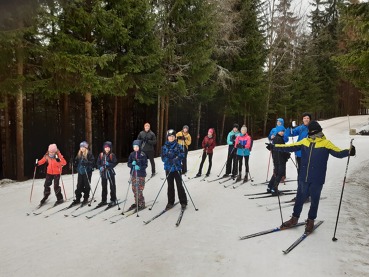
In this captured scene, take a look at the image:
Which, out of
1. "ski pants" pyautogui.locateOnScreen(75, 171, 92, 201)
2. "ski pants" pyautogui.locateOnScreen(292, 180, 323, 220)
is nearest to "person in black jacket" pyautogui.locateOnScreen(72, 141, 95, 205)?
"ski pants" pyautogui.locateOnScreen(75, 171, 92, 201)

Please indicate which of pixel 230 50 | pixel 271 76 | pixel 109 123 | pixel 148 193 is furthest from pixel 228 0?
pixel 148 193

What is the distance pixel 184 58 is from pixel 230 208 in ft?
39.3

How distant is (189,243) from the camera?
19.4ft

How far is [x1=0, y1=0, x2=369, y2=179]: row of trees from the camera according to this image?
436 inches

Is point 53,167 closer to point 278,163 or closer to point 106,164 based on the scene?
point 106,164

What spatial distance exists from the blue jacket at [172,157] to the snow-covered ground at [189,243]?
1143 millimetres

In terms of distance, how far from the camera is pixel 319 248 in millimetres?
5461

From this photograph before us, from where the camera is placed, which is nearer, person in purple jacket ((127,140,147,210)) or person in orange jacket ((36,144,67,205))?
person in purple jacket ((127,140,147,210))

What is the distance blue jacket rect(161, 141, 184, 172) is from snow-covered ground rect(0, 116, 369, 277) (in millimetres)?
1143

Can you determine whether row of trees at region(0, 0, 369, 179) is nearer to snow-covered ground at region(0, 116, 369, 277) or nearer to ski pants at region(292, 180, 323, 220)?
ski pants at region(292, 180, 323, 220)

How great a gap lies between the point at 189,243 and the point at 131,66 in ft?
34.5

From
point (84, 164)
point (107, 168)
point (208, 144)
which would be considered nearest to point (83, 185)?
point (84, 164)

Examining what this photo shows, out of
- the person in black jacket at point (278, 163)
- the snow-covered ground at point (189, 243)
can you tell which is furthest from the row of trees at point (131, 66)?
the snow-covered ground at point (189, 243)

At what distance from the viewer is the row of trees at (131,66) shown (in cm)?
1109
